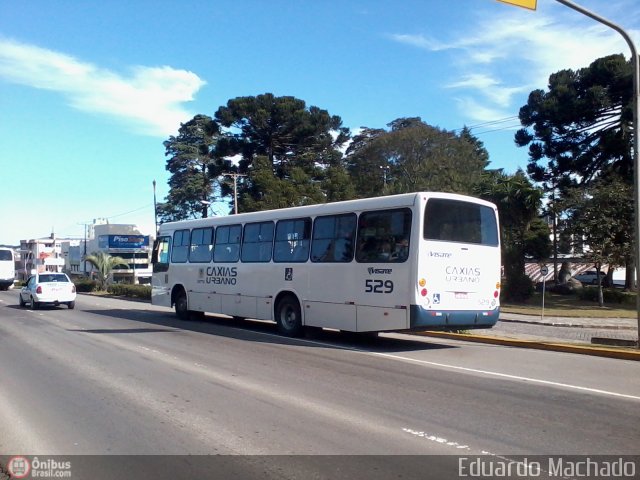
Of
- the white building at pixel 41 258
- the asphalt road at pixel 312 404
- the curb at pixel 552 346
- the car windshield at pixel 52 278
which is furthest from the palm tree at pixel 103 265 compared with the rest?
the white building at pixel 41 258

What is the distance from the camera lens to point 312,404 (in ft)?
26.8

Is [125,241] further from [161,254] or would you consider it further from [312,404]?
[312,404]

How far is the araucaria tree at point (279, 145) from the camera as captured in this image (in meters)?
45.4

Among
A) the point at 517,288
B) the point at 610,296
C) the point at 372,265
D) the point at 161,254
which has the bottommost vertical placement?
the point at 610,296

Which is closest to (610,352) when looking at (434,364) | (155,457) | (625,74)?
(434,364)

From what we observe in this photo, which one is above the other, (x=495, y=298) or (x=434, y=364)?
(x=495, y=298)

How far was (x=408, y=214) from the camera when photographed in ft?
42.4

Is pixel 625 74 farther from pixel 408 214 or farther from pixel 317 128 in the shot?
pixel 408 214

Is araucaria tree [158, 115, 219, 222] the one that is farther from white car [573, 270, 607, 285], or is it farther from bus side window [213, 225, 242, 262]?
bus side window [213, 225, 242, 262]

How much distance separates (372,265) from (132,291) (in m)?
28.8

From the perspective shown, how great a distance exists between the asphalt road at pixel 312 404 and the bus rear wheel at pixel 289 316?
4.06ft

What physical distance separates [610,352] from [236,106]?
39303mm

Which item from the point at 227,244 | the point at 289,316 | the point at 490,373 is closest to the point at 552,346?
the point at 490,373

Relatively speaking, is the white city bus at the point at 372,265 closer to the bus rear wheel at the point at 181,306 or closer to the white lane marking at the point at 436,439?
the bus rear wheel at the point at 181,306
